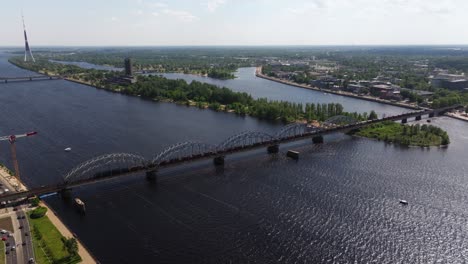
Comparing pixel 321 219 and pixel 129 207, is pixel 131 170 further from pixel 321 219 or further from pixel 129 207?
pixel 321 219

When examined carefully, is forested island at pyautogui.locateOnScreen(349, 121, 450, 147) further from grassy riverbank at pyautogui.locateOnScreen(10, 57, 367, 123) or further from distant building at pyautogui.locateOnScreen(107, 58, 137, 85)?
distant building at pyautogui.locateOnScreen(107, 58, 137, 85)

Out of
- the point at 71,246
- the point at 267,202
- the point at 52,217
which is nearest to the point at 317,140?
the point at 267,202

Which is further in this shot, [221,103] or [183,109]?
[221,103]

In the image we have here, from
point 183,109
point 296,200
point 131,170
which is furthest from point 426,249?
point 183,109

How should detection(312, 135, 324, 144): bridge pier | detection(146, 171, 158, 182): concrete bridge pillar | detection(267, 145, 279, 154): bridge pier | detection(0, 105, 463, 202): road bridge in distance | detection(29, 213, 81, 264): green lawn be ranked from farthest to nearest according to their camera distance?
detection(312, 135, 324, 144): bridge pier
detection(267, 145, 279, 154): bridge pier
detection(146, 171, 158, 182): concrete bridge pillar
detection(0, 105, 463, 202): road bridge in distance
detection(29, 213, 81, 264): green lawn

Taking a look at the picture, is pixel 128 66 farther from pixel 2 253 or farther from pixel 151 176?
pixel 2 253

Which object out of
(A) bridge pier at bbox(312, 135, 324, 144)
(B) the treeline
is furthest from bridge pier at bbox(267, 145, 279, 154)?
(B) the treeline
